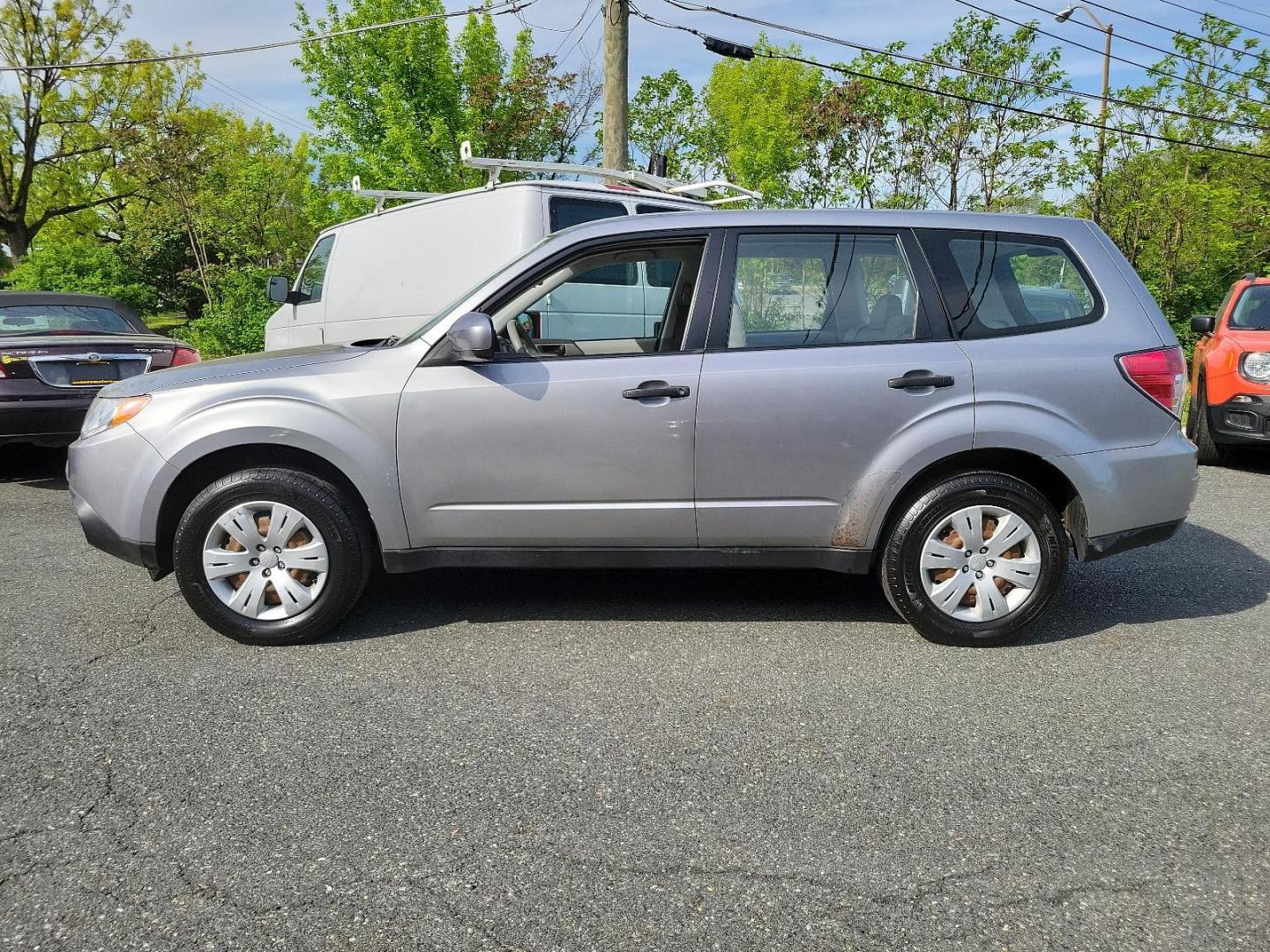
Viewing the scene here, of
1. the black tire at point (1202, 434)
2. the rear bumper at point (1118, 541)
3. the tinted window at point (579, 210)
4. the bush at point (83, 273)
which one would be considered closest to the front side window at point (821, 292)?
the rear bumper at point (1118, 541)

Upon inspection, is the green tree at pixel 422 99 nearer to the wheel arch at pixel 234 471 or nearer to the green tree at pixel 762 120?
the green tree at pixel 762 120

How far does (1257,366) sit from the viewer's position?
8.08 meters

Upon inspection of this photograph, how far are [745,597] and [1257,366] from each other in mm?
5803

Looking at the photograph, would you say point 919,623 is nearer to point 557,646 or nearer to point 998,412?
point 998,412

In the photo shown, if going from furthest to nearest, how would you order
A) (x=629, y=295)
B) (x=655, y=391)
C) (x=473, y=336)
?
(x=629, y=295), (x=655, y=391), (x=473, y=336)

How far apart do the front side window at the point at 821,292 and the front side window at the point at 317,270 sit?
635cm

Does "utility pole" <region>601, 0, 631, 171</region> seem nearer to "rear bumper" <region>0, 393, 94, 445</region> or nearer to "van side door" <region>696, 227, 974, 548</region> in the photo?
"rear bumper" <region>0, 393, 94, 445</region>

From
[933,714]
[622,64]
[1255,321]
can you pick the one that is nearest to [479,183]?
[622,64]

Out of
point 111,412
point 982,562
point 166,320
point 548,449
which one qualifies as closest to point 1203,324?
point 982,562

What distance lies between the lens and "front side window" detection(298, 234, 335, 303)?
9.54m

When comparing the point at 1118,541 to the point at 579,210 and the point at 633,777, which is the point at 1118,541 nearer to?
the point at 633,777

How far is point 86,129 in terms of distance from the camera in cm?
3194

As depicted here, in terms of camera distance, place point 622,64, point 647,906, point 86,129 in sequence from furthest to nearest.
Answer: point 86,129 → point 622,64 → point 647,906

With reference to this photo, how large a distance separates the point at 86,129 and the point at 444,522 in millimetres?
34620
